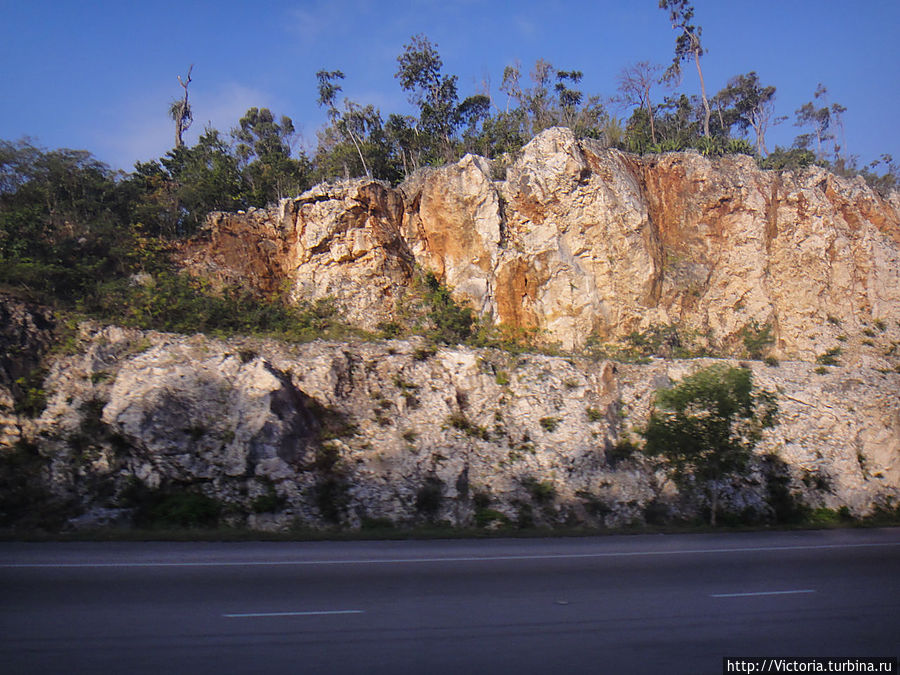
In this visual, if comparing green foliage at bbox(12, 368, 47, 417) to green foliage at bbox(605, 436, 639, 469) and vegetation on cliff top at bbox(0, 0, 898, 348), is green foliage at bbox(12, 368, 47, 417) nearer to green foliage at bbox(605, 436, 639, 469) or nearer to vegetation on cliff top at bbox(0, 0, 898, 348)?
vegetation on cliff top at bbox(0, 0, 898, 348)

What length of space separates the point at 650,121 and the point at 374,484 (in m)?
31.7

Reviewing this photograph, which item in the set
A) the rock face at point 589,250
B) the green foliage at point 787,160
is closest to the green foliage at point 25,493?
the rock face at point 589,250

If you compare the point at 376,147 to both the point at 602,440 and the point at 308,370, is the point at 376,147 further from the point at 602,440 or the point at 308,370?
the point at 602,440

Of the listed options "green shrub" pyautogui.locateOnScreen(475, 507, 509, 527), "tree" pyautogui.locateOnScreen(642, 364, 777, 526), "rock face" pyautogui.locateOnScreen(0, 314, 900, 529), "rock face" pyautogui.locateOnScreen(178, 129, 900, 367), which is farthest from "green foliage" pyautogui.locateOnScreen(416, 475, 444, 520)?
"rock face" pyautogui.locateOnScreen(178, 129, 900, 367)

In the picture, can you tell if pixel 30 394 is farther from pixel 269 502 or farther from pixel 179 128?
pixel 179 128

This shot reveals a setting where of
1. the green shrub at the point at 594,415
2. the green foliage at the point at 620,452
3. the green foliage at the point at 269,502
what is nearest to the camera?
the green foliage at the point at 269,502

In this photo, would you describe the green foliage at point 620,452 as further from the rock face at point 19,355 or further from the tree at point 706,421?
the rock face at point 19,355

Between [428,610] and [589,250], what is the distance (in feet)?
74.6

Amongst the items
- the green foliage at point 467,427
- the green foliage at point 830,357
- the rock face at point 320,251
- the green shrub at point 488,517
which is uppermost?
the rock face at point 320,251

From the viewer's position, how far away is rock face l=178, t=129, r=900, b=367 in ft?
88.7

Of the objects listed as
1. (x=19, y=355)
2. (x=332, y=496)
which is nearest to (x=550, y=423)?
(x=332, y=496)

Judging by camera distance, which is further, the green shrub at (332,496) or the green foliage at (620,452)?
the green foliage at (620,452)

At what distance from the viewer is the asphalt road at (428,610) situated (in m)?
5.48

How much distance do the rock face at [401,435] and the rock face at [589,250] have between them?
171 inches
